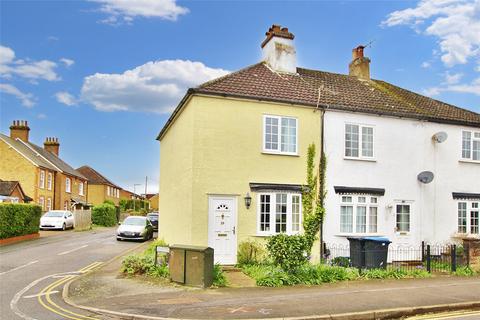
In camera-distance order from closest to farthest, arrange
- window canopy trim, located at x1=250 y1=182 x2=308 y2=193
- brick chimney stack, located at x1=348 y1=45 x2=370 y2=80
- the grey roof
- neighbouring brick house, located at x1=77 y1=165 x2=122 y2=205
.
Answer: window canopy trim, located at x1=250 y1=182 x2=308 y2=193 → brick chimney stack, located at x1=348 y1=45 x2=370 y2=80 → the grey roof → neighbouring brick house, located at x1=77 y1=165 x2=122 y2=205

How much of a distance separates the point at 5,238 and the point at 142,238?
766 cm

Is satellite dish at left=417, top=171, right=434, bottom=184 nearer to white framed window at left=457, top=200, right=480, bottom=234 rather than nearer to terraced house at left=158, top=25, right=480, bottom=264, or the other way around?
terraced house at left=158, top=25, right=480, bottom=264

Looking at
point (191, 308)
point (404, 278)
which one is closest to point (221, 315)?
point (191, 308)

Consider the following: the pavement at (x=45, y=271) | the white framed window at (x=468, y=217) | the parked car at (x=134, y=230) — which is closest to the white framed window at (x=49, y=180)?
the pavement at (x=45, y=271)

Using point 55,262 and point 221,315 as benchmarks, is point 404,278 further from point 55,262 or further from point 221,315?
point 55,262

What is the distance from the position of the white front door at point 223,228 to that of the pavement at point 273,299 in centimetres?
331

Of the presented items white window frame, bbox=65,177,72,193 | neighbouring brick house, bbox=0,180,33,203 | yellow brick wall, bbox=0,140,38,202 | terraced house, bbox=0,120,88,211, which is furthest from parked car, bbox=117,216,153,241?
white window frame, bbox=65,177,72,193

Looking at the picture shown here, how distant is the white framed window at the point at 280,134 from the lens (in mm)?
17962

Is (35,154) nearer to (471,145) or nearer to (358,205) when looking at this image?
(358,205)

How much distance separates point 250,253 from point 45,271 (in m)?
7.21

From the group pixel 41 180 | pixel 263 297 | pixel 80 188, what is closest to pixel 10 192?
pixel 41 180

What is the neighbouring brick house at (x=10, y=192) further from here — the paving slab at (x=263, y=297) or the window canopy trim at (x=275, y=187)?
the window canopy trim at (x=275, y=187)

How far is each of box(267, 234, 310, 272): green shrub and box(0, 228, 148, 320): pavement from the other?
562 centimetres

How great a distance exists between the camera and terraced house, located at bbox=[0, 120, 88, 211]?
42344mm
